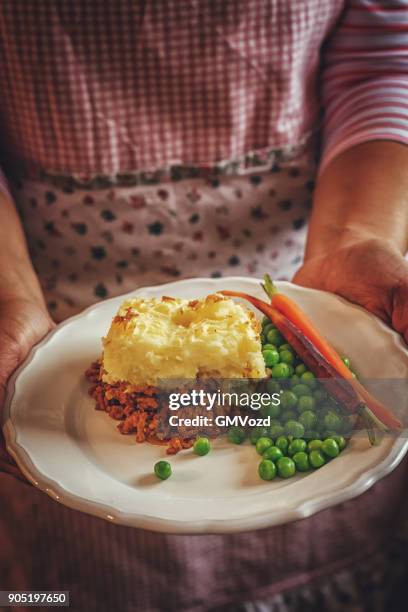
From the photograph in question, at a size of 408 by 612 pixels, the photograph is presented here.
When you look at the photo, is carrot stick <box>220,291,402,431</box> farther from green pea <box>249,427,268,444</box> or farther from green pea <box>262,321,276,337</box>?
green pea <box>249,427,268,444</box>

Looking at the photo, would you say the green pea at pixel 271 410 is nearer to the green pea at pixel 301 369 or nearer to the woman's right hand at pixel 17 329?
the green pea at pixel 301 369

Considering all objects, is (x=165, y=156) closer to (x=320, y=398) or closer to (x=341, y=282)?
(x=341, y=282)

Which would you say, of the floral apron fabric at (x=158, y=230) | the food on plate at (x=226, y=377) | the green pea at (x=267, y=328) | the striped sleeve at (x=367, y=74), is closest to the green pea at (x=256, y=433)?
the food on plate at (x=226, y=377)

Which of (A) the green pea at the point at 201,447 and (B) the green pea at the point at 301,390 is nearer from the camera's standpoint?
(A) the green pea at the point at 201,447

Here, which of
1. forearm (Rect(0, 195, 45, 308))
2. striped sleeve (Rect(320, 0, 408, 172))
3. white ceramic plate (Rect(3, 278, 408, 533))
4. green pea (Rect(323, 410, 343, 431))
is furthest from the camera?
striped sleeve (Rect(320, 0, 408, 172))

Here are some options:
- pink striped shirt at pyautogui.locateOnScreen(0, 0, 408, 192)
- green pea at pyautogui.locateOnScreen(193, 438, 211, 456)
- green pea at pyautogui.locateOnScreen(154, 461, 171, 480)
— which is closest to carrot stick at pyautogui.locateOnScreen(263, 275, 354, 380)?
green pea at pyautogui.locateOnScreen(193, 438, 211, 456)
